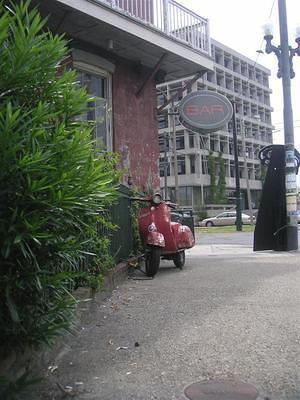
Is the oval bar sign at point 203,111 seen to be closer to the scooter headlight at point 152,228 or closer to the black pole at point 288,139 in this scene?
the black pole at point 288,139

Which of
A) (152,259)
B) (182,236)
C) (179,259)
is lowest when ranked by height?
(179,259)

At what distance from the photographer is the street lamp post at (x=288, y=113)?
1455 centimetres

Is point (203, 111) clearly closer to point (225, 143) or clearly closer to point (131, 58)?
point (131, 58)

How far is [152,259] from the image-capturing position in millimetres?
9625

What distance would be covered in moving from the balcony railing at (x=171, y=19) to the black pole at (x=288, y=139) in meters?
2.49

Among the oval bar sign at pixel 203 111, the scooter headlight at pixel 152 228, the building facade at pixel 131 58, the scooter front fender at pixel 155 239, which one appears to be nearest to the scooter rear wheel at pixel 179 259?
the scooter headlight at pixel 152 228

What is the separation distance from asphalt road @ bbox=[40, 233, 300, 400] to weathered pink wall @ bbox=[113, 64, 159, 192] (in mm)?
4508

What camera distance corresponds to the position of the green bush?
3.44 metres

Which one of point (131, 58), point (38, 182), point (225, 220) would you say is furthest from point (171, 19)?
point (225, 220)

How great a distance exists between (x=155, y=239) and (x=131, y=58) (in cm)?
498

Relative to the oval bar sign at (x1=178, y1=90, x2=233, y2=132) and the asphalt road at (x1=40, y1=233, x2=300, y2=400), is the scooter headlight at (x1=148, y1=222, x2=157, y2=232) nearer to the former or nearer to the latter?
the asphalt road at (x1=40, y1=233, x2=300, y2=400)

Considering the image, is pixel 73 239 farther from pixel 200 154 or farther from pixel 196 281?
pixel 200 154

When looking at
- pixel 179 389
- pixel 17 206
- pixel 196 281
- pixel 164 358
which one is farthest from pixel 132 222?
pixel 17 206

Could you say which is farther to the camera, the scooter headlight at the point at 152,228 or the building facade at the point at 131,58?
the building facade at the point at 131,58
